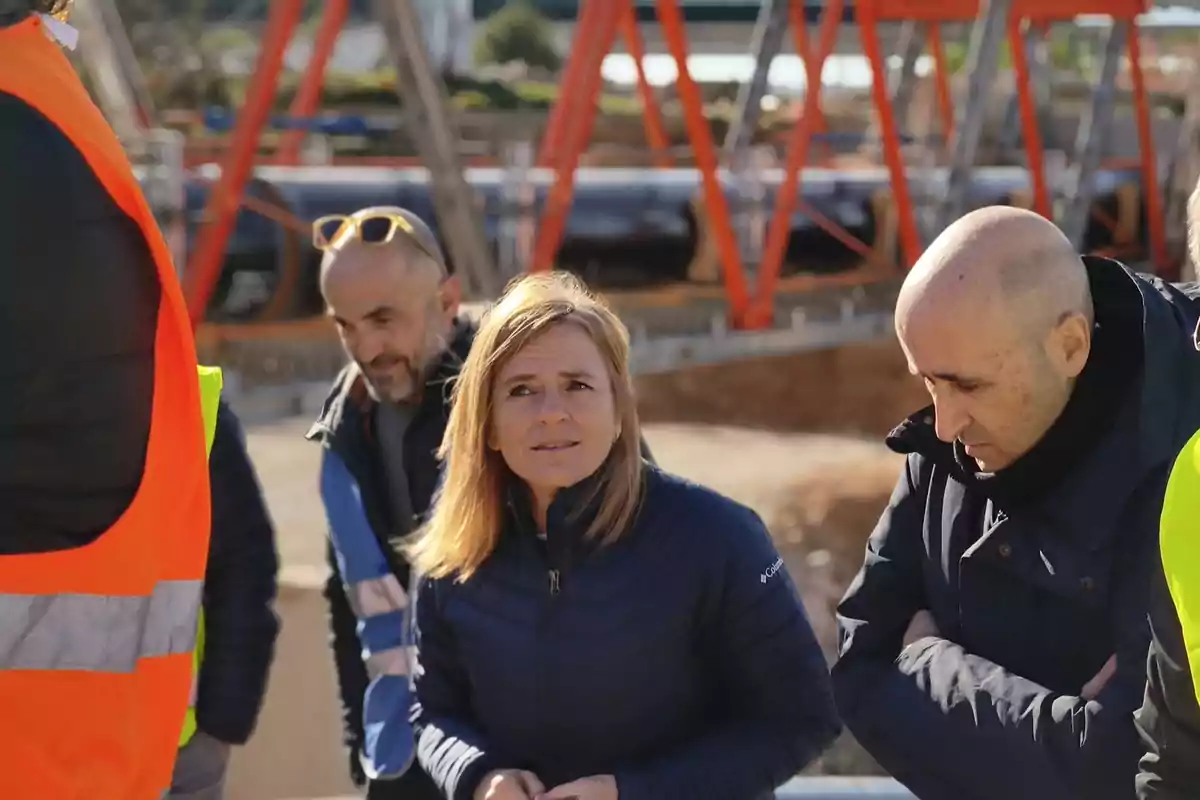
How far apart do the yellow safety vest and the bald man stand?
87 cm

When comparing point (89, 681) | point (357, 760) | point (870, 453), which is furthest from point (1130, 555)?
point (870, 453)

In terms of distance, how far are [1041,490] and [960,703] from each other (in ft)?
0.78

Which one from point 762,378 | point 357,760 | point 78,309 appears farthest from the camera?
point 762,378

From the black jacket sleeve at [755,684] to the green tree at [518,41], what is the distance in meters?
22.8

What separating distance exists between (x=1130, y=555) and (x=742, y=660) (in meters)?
0.44

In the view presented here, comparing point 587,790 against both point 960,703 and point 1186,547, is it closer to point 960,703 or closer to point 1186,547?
point 960,703

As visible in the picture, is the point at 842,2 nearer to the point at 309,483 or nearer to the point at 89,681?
the point at 309,483

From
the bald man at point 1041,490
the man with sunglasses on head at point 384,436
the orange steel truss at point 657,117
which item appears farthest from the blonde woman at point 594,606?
the orange steel truss at point 657,117

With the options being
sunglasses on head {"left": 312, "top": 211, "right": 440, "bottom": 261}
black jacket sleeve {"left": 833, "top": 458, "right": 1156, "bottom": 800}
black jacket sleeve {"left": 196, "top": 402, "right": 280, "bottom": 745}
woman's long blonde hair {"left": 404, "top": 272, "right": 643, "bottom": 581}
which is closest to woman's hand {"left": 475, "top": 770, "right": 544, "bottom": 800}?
woman's long blonde hair {"left": 404, "top": 272, "right": 643, "bottom": 581}

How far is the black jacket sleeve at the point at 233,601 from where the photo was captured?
2176 millimetres

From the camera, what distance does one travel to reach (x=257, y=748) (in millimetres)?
4285

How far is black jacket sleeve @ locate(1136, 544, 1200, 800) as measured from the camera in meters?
1.37

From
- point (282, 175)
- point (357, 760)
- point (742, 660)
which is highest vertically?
point (282, 175)

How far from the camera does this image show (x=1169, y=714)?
4.55ft
